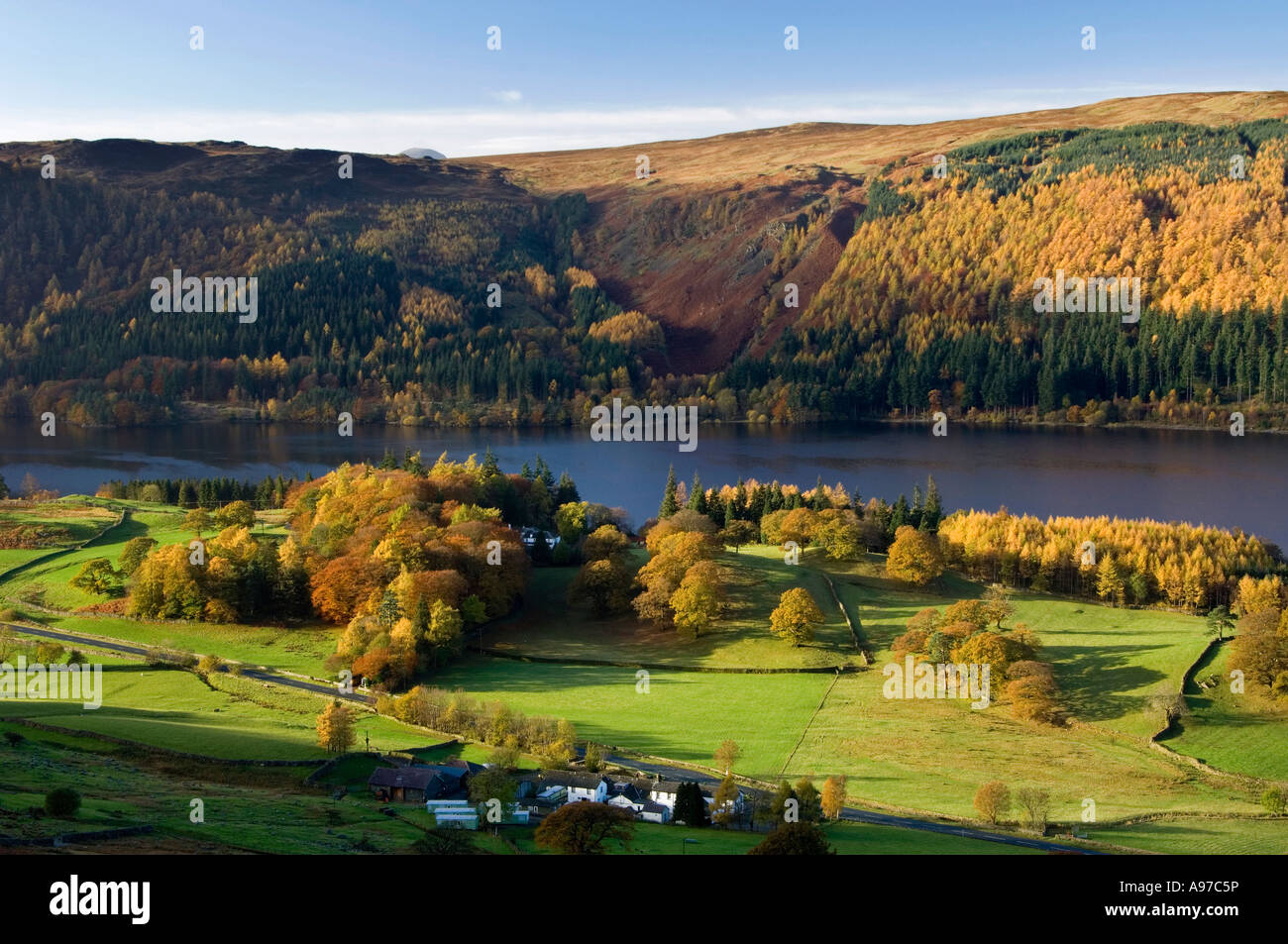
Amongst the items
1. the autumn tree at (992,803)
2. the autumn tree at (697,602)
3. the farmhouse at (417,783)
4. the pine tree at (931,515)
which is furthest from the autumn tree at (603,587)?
the autumn tree at (992,803)

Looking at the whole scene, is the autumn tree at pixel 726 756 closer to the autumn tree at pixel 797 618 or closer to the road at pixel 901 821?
the road at pixel 901 821

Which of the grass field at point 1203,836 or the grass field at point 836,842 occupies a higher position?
the grass field at point 836,842

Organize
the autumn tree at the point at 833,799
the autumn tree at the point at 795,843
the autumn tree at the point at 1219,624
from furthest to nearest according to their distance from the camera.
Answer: the autumn tree at the point at 1219,624
the autumn tree at the point at 833,799
the autumn tree at the point at 795,843

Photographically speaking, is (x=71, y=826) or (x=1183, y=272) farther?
(x=1183, y=272)

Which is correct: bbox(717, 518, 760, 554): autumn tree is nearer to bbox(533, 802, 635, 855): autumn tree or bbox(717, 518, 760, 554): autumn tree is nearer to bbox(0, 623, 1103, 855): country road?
bbox(0, 623, 1103, 855): country road

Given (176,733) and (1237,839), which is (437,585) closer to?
(176,733)

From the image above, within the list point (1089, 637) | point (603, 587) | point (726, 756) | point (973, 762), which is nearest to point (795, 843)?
point (726, 756)
